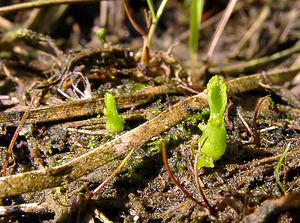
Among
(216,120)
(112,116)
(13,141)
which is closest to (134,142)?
(112,116)

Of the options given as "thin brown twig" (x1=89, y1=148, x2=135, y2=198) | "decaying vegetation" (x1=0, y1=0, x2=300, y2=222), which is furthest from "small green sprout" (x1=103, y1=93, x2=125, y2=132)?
"thin brown twig" (x1=89, y1=148, x2=135, y2=198)

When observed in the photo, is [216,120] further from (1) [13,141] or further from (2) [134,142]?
(1) [13,141]

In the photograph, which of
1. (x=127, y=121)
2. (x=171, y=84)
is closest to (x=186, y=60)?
(x=171, y=84)

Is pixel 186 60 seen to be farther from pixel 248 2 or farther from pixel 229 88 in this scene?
pixel 229 88

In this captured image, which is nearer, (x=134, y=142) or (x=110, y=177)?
(x=110, y=177)

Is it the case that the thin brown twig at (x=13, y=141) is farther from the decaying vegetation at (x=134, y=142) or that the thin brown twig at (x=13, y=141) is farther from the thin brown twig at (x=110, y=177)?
the thin brown twig at (x=110, y=177)

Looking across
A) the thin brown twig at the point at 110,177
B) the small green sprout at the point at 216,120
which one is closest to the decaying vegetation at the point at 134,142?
the thin brown twig at the point at 110,177

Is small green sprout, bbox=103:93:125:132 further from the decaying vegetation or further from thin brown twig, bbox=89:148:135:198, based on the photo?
thin brown twig, bbox=89:148:135:198
